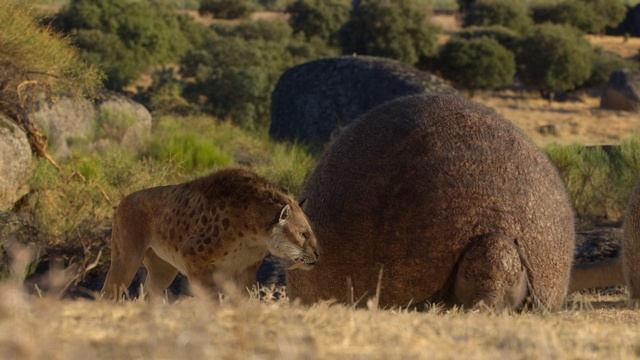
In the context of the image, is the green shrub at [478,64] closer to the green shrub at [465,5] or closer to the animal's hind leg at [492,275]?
the green shrub at [465,5]

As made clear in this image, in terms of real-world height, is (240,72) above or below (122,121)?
below

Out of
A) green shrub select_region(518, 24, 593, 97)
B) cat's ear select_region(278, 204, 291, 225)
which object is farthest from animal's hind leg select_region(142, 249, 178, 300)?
green shrub select_region(518, 24, 593, 97)

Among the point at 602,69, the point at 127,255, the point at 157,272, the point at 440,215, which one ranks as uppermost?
the point at 440,215

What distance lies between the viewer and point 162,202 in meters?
8.60

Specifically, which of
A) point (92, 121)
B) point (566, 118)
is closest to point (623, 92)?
point (566, 118)

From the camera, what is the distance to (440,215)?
7391mm

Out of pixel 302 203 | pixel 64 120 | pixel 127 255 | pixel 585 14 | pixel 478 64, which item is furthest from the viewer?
pixel 585 14

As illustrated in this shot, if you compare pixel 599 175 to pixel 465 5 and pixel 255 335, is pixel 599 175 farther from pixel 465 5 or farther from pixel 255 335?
pixel 465 5

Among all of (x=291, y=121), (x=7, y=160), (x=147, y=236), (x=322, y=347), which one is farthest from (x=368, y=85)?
(x=322, y=347)

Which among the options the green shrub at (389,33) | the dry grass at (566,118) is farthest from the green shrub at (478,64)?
the green shrub at (389,33)

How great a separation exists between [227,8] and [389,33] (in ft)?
66.0

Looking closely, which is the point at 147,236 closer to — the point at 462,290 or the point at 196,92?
the point at 462,290

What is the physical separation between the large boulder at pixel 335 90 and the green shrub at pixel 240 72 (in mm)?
9143

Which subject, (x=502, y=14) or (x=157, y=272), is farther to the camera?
(x=502, y=14)
